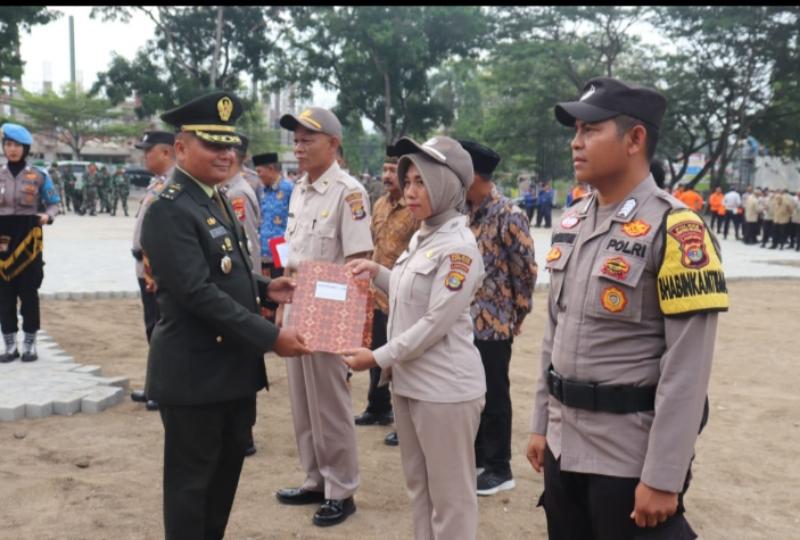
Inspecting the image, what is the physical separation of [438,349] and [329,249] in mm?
1252

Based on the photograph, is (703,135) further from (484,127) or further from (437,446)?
(437,446)

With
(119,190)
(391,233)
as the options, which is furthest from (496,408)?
(119,190)

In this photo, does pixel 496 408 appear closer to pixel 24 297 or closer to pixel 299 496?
pixel 299 496

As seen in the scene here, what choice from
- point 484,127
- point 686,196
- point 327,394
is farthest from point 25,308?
point 484,127

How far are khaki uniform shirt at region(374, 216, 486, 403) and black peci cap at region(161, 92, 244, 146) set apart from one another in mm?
917

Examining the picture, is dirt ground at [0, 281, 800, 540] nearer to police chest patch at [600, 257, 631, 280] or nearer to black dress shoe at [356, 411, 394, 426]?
black dress shoe at [356, 411, 394, 426]

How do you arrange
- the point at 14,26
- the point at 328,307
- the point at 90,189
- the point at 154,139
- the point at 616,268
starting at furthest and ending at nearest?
the point at 90,189 < the point at 14,26 < the point at 154,139 < the point at 328,307 < the point at 616,268

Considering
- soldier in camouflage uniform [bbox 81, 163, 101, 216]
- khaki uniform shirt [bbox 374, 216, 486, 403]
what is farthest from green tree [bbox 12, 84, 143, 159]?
khaki uniform shirt [bbox 374, 216, 486, 403]

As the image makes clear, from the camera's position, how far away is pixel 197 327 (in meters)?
2.87

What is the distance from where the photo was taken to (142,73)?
29.2m

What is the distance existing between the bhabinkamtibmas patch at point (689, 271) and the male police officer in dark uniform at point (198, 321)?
1.57 m

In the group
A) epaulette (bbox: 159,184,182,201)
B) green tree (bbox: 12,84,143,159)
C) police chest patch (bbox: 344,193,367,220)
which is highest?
green tree (bbox: 12,84,143,159)

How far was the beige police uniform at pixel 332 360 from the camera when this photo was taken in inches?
156

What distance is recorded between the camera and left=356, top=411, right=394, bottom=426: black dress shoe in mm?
5695
